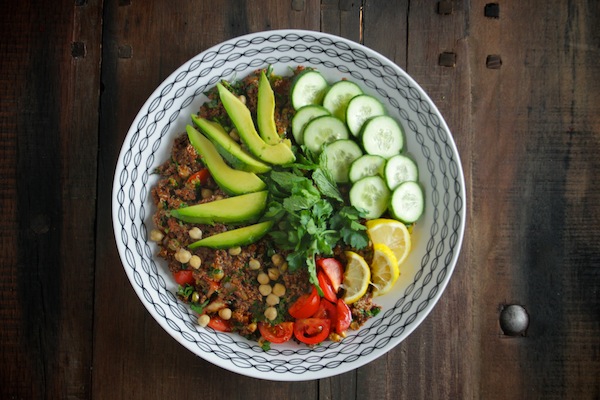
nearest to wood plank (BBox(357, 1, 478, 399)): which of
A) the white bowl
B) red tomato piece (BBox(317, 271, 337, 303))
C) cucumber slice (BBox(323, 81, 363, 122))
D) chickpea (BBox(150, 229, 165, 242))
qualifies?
the white bowl

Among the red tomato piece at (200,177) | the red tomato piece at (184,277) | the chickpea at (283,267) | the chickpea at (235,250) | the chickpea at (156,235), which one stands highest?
the red tomato piece at (200,177)

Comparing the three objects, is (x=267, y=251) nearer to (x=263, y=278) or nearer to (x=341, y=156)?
(x=263, y=278)

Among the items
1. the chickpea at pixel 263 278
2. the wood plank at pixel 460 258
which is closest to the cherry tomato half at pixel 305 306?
the chickpea at pixel 263 278

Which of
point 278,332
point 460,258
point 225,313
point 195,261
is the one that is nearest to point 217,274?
point 195,261

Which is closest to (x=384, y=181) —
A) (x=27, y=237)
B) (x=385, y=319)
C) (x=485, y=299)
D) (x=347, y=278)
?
(x=347, y=278)

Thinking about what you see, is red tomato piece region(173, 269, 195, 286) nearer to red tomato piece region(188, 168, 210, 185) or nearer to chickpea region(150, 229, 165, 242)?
chickpea region(150, 229, 165, 242)

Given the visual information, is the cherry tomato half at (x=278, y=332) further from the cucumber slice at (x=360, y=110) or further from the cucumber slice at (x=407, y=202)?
the cucumber slice at (x=360, y=110)
